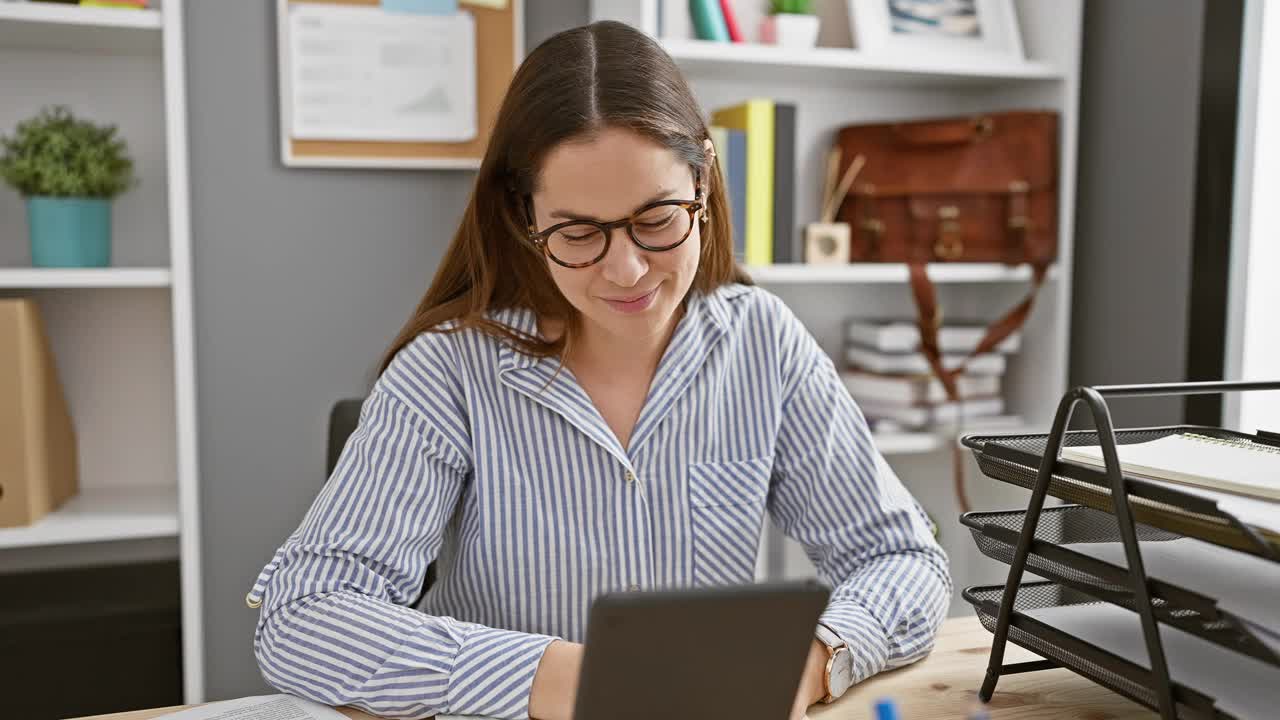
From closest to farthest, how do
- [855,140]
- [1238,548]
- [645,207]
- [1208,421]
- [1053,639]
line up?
[1238,548] < [1053,639] < [645,207] < [1208,421] < [855,140]

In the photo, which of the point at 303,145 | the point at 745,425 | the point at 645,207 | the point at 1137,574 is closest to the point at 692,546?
the point at 745,425

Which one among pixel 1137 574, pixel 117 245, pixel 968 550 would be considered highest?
pixel 117 245

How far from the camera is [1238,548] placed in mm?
675

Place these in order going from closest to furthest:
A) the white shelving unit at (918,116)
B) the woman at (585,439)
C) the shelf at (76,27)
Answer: the woman at (585,439) < the shelf at (76,27) < the white shelving unit at (918,116)

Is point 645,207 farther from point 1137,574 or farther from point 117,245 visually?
point 117,245

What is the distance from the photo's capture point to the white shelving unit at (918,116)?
7.09ft

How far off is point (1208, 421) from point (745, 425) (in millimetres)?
1142

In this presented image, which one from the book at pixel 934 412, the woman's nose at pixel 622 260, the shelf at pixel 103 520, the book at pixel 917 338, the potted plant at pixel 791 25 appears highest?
the potted plant at pixel 791 25

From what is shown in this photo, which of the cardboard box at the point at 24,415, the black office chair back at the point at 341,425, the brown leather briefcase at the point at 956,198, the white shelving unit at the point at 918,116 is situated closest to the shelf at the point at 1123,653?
the black office chair back at the point at 341,425

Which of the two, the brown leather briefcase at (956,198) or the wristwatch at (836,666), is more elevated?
the brown leather briefcase at (956,198)

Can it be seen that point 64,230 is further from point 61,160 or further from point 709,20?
point 709,20

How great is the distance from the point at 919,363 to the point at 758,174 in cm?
50

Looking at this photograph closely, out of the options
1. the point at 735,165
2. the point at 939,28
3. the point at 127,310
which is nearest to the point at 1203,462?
the point at 735,165

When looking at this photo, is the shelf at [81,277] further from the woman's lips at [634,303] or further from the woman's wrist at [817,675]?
the woman's wrist at [817,675]
